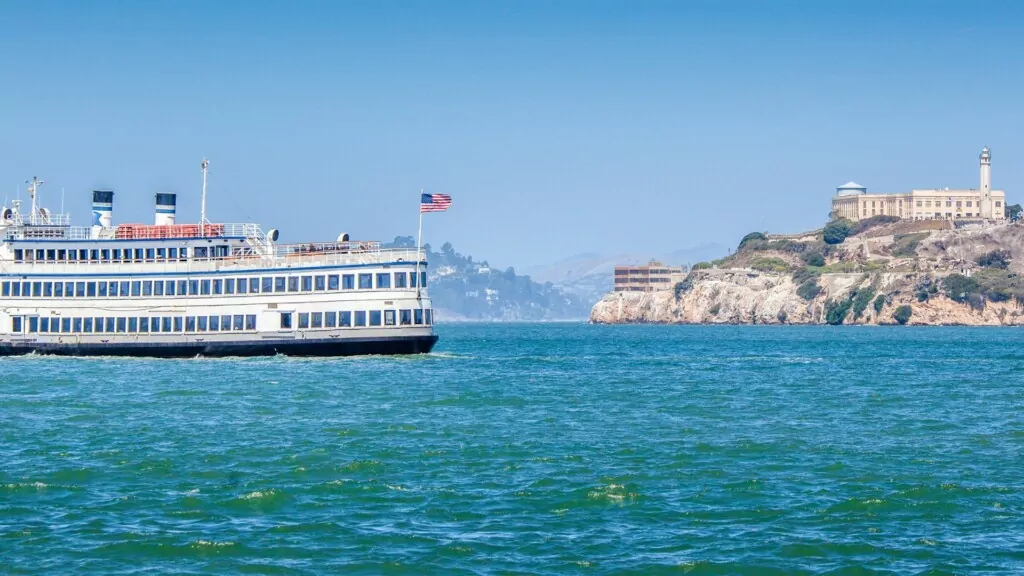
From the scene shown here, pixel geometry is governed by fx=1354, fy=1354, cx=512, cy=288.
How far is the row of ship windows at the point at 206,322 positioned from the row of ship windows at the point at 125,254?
324 centimetres

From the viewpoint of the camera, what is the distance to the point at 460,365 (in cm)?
7275

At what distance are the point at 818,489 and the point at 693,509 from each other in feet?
12.2

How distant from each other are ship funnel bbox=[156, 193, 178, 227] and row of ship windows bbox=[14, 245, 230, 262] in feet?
19.8

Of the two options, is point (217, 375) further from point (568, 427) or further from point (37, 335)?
point (568, 427)

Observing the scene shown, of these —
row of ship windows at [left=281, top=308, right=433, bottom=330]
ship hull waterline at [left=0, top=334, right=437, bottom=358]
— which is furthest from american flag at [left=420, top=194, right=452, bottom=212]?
ship hull waterline at [left=0, top=334, right=437, bottom=358]

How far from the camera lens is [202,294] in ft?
236

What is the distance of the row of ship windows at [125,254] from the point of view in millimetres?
73125

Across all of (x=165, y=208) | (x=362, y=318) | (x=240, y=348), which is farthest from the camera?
(x=165, y=208)

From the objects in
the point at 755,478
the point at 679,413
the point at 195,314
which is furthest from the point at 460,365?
the point at 755,478

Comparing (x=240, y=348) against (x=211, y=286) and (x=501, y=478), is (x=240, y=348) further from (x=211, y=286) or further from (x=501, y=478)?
(x=501, y=478)

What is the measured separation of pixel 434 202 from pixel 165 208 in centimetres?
1755

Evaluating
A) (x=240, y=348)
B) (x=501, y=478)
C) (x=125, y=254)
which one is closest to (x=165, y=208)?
(x=125, y=254)

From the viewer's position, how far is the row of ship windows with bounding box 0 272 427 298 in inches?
2753

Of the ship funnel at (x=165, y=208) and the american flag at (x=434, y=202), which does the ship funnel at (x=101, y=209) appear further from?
the american flag at (x=434, y=202)
